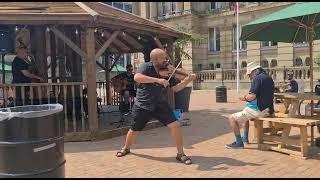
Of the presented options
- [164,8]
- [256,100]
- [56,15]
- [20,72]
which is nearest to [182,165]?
[256,100]

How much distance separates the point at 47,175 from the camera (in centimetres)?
432

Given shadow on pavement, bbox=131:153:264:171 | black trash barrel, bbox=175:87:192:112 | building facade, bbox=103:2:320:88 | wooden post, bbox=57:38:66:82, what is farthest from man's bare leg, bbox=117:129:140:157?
building facade, bbox=103:2:320:88

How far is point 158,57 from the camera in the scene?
6.63 meters

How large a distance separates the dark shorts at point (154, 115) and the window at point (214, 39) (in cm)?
3320

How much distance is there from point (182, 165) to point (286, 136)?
82.5 inches

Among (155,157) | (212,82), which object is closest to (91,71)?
(155,157)

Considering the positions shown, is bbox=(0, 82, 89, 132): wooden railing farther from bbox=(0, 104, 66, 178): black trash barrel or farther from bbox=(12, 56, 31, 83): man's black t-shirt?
bbox=(0, 104, 66, 178): black trash barrel

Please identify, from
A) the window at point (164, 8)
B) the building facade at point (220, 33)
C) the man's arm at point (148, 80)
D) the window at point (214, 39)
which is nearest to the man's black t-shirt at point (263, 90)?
the man's arm at point (148, 80)

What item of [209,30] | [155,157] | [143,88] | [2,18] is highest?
[209,30]

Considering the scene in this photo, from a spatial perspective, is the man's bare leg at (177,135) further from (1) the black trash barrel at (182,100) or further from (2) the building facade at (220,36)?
(2) the building facade at (220,36)

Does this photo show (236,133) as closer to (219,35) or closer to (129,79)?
(129,79)

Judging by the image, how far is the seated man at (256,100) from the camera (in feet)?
24.6

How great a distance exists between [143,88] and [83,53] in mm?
2644

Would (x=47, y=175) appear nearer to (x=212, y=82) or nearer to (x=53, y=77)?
(x=53, y=77)
